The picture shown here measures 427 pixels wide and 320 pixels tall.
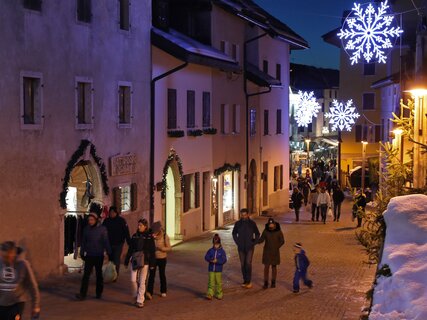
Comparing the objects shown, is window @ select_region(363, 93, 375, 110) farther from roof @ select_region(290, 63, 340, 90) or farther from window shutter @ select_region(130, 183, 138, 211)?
window shutter @ select_region(130, 183, 138, 211)

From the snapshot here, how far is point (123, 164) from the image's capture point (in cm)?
2344

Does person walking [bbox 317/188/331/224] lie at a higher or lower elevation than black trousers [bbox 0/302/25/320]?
lower

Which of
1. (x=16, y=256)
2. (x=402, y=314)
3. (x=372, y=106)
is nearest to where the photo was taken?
(x=402, y=314)

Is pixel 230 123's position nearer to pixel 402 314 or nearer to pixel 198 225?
pixel 198 225

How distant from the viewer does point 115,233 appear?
1880 centimetres

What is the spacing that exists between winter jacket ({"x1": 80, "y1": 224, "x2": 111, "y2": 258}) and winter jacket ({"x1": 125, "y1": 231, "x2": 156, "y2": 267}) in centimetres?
45

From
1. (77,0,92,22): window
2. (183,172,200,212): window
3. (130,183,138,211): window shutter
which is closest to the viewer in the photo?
(77,0,92,22): window

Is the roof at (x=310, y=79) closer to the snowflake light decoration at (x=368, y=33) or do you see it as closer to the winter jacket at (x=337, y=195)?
the winter jacket at (x=337, y=195)

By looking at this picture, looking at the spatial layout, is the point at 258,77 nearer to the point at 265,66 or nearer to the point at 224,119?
the point at 265,66

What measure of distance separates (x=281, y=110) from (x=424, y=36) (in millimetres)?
28900

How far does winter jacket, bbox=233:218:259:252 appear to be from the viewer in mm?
18562

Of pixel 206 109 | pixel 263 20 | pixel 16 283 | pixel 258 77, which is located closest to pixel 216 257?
pixel 16 283

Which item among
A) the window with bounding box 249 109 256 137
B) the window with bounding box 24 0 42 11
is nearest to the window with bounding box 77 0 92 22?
the window with bounding box 24 0 42 11

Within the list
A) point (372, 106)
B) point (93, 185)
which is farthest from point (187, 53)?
point (372, 106)
